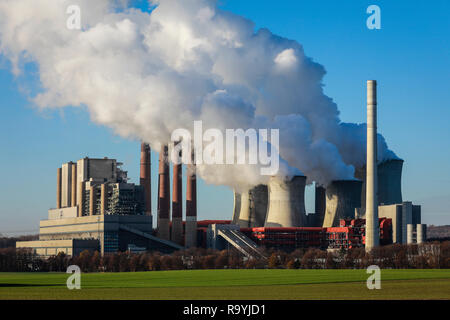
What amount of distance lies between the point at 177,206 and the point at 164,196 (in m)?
2.26

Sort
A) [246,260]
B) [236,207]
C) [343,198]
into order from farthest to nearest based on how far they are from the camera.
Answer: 1. [236,207]
2. [343,198]
3. [246,260]

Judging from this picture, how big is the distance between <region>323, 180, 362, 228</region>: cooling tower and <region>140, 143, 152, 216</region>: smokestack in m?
24.9

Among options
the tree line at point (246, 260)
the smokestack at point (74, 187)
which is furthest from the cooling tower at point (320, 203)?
the smokestack at point (74, 187)

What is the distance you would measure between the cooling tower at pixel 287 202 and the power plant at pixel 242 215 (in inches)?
4.8

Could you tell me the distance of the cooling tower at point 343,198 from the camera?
361ft

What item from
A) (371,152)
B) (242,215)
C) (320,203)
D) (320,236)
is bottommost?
(320,236)

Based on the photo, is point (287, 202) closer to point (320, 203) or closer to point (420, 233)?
point (420, 233)

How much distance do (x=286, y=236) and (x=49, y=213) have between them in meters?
43.9

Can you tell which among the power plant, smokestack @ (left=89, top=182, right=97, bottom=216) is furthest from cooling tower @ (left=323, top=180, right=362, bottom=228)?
smokestack @ (left=89, top=182, right=97, bottom=216)

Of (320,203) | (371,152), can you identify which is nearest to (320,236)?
(320,203)

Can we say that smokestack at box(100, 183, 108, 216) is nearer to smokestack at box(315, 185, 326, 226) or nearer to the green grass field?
smokestack at box(315, 185, 326, 226)

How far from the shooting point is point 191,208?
11081 centimetres

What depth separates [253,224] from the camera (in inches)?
4579
